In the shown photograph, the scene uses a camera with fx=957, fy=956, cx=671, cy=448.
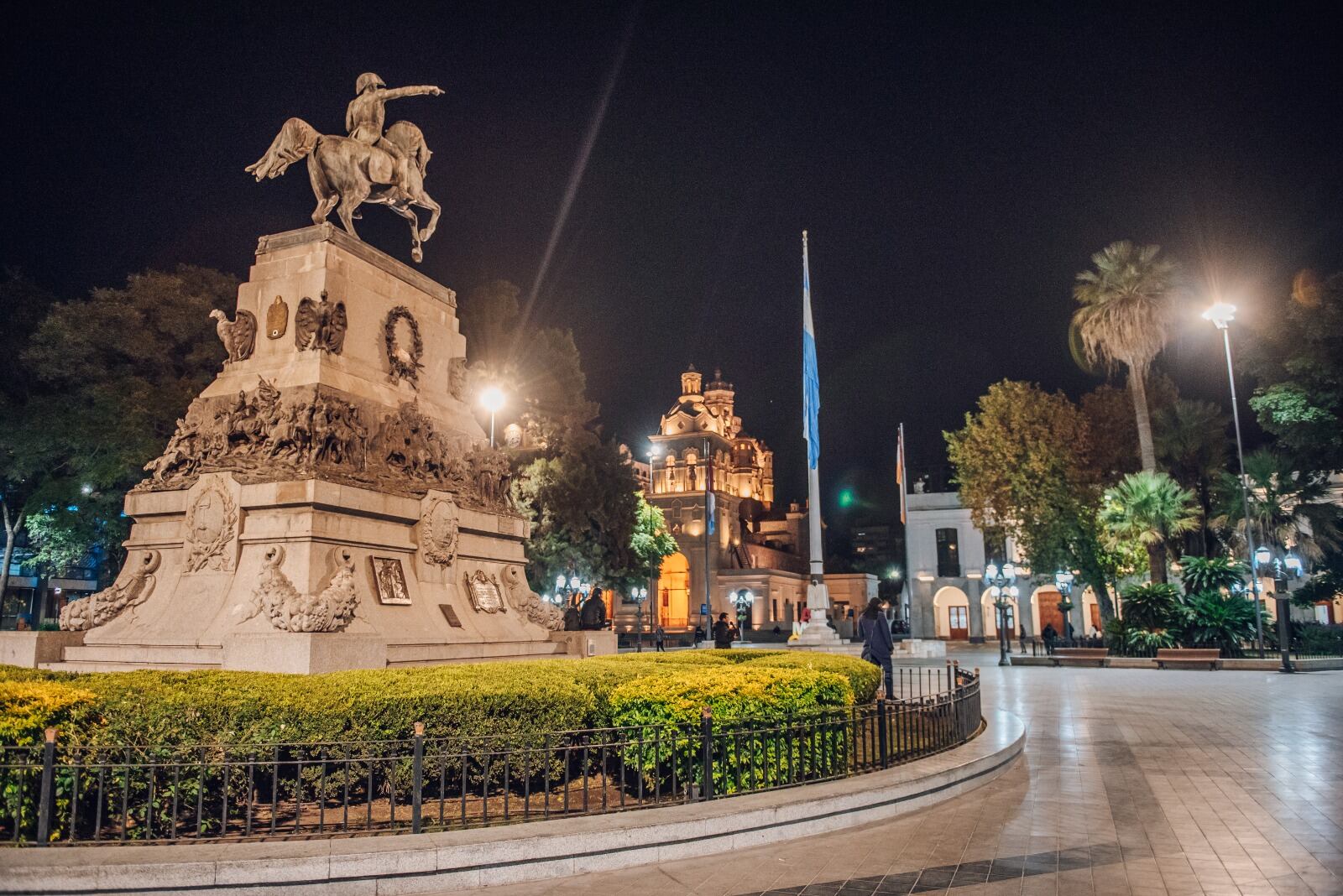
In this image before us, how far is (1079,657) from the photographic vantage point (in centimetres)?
3052

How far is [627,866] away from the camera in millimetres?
6688

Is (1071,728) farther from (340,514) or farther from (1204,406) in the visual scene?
(1204,406)

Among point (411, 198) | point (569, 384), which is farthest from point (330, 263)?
point (569, 384)

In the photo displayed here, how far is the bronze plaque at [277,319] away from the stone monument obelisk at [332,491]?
0.03 metres

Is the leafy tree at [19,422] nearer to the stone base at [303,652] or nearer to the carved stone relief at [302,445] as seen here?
the carved stone relief at [302,445]

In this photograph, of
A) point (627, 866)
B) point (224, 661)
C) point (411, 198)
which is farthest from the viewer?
point (411, 198)

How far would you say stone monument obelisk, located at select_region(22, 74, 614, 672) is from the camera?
11.8 meters

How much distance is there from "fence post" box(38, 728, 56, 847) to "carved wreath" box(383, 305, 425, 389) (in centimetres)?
913

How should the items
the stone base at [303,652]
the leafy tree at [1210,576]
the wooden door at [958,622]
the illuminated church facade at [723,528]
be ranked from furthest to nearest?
1. the illuminated church facade at [723,528]
2. the wooden door at [958,622]
3. the leafy tree at [1210,576]
4. the stone base at [303,652]

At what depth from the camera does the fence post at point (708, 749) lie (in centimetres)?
768

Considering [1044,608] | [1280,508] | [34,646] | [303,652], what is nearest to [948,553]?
[1044,608]

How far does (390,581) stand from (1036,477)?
112 feet

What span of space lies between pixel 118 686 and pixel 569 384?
3491 cm

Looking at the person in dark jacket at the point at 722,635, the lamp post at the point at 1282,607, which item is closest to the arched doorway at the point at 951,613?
the lamp post at the point at 1282,607
